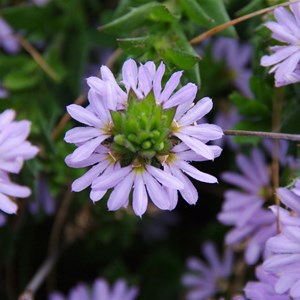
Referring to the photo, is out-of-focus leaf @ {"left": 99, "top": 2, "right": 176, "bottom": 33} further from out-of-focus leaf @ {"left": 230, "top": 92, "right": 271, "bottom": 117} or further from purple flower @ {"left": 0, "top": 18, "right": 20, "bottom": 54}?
purple flower @ {"left": 0, "top": 18, "right": 20, "bottom": 54}

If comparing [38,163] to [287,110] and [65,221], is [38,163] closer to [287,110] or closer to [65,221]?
[65,221]

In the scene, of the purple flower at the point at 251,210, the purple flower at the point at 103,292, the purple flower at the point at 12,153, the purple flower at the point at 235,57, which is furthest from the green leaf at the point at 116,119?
the purple flower at the point at 235,57

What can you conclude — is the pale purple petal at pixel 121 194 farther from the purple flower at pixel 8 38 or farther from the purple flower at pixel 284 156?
the purple flower at pixel 8 38

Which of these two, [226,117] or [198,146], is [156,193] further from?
[226,117]

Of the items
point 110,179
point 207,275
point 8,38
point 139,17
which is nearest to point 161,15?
point 139,17

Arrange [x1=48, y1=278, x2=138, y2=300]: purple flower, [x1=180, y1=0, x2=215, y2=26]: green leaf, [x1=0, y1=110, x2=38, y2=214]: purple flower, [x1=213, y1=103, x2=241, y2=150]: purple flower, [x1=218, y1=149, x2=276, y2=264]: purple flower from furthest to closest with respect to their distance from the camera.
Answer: [x1=213, y1=103, x2=241, y2=150]: purple flower
[x1=48, y1=278, x2=138, y2=300]: purple flower
[x1=218, y1=149, x2=276, y2=264]: purple flower
[x1=180, y1=0, x2=215, y2=26]: green leaf
[x1=0, y1=110, x2=38, y2=214]: purple flower

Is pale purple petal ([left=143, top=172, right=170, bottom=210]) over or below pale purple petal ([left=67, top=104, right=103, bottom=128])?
below

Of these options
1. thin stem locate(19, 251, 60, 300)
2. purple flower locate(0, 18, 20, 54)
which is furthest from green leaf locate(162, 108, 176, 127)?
purple flower locate(0, 18, 20, 54)
